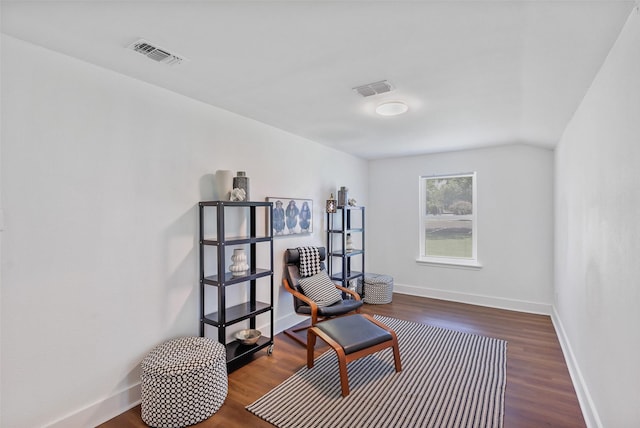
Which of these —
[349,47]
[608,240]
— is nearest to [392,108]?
[349,47]

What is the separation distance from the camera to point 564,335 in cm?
312

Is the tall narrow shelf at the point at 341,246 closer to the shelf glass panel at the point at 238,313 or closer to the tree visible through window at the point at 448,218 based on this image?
the tree visible through window at the point at 448,218

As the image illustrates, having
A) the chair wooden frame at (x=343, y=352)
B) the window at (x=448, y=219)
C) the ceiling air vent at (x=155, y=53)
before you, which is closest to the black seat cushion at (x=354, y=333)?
the chair wooden frame at (x=343, y=352)

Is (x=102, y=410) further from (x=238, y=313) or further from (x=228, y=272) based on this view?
(x=228, y=272)

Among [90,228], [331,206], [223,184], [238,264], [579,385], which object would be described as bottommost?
[579,385]

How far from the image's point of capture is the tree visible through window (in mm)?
4895

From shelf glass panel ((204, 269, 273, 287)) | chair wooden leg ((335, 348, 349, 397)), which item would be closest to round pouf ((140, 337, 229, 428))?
shelf glass panel ((204, 269, 273, 287))

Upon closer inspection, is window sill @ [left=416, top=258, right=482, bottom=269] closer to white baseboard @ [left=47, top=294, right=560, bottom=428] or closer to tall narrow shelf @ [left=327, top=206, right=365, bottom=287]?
white baseboard @ [left=47, top=294, right=560, bottom=428]

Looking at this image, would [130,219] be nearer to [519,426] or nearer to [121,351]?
[121,351]

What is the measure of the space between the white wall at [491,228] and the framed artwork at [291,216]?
194 centimetres

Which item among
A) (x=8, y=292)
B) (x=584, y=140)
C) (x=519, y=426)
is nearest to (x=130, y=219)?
(x=8, y=292)

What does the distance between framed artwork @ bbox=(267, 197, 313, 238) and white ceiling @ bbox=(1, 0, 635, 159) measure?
1152 mm

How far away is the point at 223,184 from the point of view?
2.81m

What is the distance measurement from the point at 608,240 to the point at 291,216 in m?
2.89
